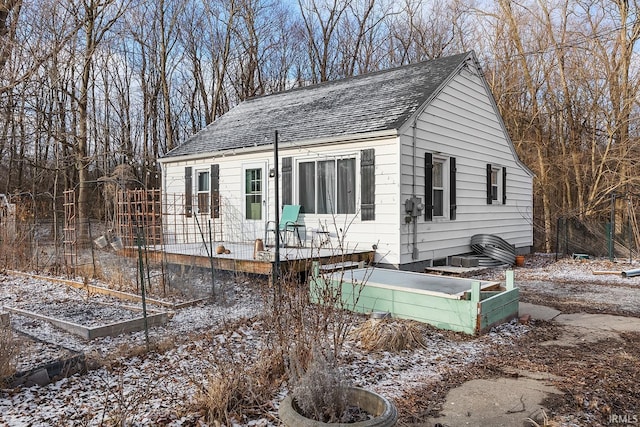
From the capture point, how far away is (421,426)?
9.28 ft

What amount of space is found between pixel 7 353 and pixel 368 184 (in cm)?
623

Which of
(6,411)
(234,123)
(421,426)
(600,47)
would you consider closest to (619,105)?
(600,47)

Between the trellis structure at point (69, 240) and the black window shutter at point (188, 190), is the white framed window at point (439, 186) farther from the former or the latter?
the trellis structure at point (69, 240)

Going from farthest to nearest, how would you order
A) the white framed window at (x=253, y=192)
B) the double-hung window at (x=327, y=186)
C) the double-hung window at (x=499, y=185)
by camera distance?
the double-hung window at (x=499, y=185) < the white framed window at (x=253, y=192) < the double-hung window at (x=327, y=186)

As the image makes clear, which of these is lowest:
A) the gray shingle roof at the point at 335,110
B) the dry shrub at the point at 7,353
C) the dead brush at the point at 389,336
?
the dead brush at the point at 389,336

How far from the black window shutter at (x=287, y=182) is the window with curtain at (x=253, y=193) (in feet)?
2.60

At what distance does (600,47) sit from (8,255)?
57.3 feet

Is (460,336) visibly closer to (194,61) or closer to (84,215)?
(84,215)

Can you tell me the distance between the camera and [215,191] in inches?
440

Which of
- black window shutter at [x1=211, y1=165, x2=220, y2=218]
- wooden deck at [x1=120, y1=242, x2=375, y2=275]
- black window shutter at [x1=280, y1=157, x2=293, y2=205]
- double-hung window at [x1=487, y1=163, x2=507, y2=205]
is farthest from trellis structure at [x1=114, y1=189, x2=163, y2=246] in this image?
double-hung window at [x1=487, y1=163, x2=507, y2=205]

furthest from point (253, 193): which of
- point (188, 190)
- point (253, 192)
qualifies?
point (188, 190)

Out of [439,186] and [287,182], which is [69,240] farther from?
[439,186]

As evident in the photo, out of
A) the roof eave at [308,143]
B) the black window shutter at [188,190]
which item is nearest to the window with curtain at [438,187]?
the roof eave at [308,143]

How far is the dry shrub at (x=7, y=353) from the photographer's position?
3318 mm
